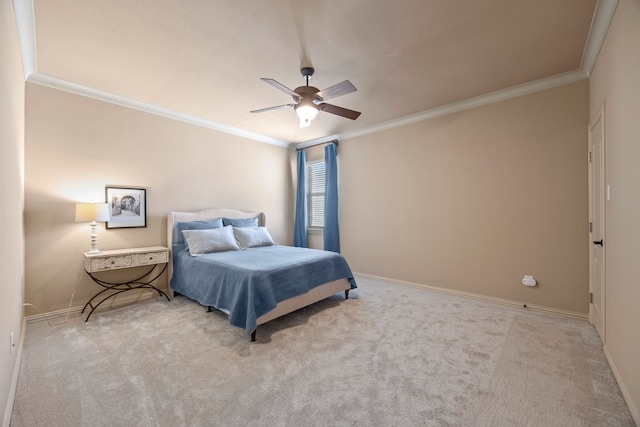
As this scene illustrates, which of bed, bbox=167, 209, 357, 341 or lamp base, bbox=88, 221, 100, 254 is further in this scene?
lamp base, bbox=88, 221, 100, 254

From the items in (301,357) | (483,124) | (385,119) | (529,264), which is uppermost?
(385,119)

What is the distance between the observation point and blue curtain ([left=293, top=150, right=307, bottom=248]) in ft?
18.6

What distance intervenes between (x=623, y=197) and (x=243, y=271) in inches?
118

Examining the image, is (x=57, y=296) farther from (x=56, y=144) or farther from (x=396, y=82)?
(x=396, y=82)

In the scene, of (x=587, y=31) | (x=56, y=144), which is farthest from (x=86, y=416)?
(x=587, y=31)

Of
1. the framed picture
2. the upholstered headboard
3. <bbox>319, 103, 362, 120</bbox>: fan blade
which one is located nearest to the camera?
<bbox>319, 103, 362, 120</bbox>: fan blade

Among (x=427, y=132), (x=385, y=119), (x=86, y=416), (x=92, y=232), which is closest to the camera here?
(x=86, y=416)

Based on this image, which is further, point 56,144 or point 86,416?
point 56,144

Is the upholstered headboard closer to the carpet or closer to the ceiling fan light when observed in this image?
the carpet

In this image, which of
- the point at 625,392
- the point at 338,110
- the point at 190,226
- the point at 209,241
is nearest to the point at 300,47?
the point at 338,110

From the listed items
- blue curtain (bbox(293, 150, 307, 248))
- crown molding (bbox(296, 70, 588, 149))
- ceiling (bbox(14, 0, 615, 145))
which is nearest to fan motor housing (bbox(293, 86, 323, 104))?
ceiling (bbox(14, 0, 615, 145))

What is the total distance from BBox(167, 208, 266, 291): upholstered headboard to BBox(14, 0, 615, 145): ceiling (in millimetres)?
1551

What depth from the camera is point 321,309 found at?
3.31m

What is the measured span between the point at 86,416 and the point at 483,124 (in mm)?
4639
